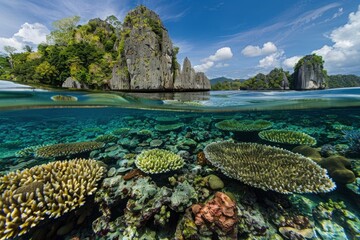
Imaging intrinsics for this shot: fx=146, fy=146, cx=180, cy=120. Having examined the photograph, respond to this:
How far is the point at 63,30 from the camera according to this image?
53.9 meters

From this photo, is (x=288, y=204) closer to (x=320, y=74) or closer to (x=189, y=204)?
(x=189, y=204)

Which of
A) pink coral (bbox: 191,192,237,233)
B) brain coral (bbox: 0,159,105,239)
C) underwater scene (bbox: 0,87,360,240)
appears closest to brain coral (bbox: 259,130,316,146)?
underwater scene (bbox: 0,87,360,240)

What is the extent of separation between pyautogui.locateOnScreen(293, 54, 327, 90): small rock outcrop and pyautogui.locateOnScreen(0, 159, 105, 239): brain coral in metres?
68.9

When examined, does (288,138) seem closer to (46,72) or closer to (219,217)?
(219,217)

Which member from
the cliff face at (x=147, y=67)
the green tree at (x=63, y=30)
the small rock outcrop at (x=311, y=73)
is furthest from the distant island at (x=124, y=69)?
the small rock outcrop at (x=311, y=73)

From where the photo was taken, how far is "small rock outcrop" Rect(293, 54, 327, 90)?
50.8 m

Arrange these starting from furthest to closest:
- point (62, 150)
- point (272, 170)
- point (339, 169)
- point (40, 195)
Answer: point (62, 150) → point (339, 169) → point (272, 170) → point (40, 195)

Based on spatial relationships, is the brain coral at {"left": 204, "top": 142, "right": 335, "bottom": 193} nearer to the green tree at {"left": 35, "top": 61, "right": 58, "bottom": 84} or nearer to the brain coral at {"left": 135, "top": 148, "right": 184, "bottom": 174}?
the brain coral at {"left": 135, "top": 148, "right": 184, "bottom": 174}

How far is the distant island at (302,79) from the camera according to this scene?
169ft

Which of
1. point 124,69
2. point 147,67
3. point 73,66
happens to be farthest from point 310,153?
point 73,66

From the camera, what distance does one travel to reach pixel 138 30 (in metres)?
33.3

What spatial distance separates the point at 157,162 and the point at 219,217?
7.26 feet

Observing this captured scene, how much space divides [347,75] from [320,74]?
53.8 meters

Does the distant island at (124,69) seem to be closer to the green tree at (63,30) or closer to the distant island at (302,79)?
the green tree at (63,30)
